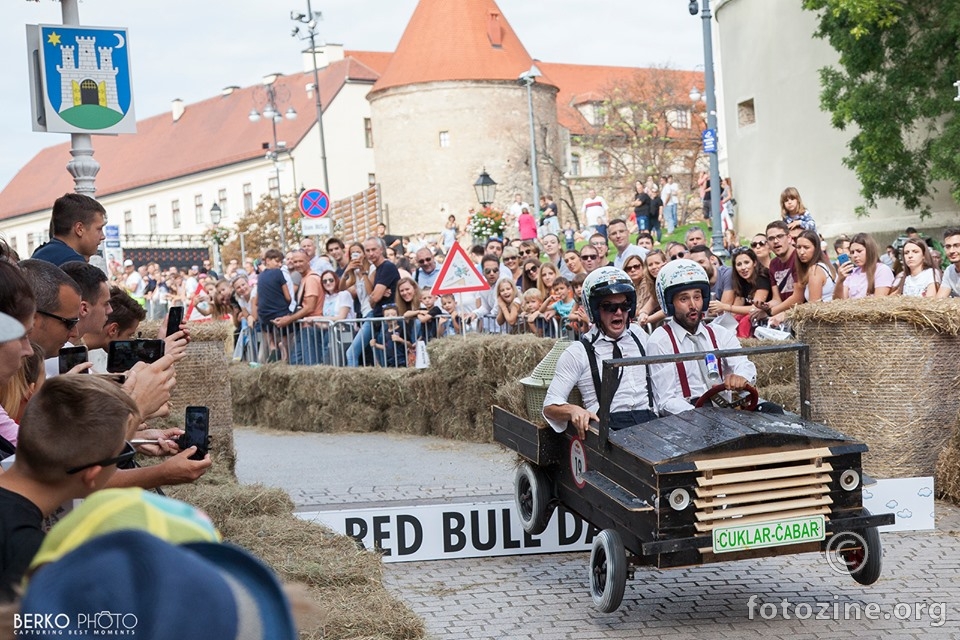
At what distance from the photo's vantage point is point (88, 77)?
948 cm

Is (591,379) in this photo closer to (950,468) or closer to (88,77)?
(950,468)

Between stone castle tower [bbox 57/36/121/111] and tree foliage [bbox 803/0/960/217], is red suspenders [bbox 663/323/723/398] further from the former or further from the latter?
tree foliage [bbox 803/0/960/217]

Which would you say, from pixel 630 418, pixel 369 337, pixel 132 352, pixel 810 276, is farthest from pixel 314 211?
pixel 132 352

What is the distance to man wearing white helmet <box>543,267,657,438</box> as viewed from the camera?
7.62 meters

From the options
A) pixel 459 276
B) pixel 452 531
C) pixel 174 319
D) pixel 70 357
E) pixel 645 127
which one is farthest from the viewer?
pixel 645 127

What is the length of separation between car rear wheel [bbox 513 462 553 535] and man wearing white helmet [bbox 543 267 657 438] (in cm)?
52

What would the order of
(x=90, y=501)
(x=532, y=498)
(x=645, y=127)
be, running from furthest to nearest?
(x=645, y=127), (x=532, y=498), (x=90, y=501)

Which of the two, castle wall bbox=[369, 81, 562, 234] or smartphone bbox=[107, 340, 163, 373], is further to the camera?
castle wall bbox=[369, 81, 562, 234]

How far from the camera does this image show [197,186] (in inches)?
3917

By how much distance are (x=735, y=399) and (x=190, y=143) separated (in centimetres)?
10007

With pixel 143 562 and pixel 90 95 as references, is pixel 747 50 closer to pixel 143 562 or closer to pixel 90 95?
pixel 90 95

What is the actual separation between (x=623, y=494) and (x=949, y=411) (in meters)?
4.24

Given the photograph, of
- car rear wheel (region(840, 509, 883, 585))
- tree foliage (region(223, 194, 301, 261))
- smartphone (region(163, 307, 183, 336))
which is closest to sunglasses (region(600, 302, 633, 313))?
car rear wheel (region(840, 509, 883, 585))

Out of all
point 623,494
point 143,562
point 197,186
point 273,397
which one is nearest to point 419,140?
point 197,186
